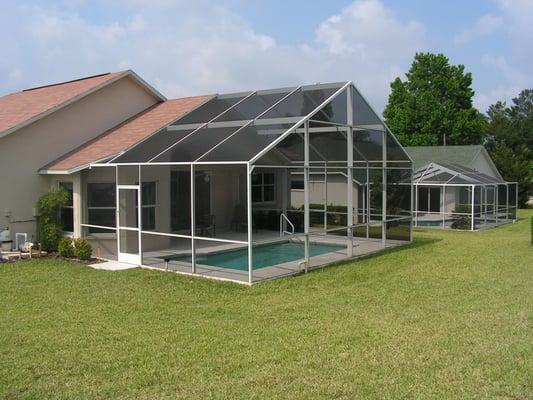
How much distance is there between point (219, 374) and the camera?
19.3 ft

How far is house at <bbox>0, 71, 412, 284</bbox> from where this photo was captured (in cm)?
1255

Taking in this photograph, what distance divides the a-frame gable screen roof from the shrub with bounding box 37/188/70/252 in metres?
2.32

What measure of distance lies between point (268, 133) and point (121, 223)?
14.8 feet

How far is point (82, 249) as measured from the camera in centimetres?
1374

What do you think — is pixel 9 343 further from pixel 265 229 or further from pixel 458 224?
pixel 458 224

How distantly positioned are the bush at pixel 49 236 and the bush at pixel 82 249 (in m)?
1.21

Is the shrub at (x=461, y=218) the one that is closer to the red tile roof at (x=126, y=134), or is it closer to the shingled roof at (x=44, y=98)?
the red tile roof at (x=126, y=134)

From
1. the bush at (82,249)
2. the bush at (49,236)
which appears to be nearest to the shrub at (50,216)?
the bush at (49,236)

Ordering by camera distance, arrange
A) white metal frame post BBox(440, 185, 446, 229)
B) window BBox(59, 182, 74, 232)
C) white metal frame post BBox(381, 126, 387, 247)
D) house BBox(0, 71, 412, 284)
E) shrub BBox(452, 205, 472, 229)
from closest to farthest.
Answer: house BBox(0, 71, 412, 284) → window BBox(59, 182, 74, 232) → white metal frame post BBox(381, 126, 387, 247) → shrub BBox(452, 205, 472, 229) → white metal frame post BBox(440, 185, 446, 229)

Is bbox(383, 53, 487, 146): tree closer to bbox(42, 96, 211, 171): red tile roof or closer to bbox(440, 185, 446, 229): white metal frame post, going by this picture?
bbox(440, 185, 446, 229): white metal frame post

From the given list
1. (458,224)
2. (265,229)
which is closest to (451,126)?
(458,224)

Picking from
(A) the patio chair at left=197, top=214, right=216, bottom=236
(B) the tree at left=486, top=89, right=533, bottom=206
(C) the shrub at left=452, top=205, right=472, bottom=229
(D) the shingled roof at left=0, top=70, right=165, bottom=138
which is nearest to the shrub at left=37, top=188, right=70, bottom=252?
(D) the shingled roof at left=0, top=70, right=165, bottom=138

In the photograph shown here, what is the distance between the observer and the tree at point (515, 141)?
35625mm

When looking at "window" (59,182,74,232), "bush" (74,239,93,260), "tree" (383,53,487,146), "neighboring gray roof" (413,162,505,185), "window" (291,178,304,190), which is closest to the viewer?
"bush" (74,239,93,260)
